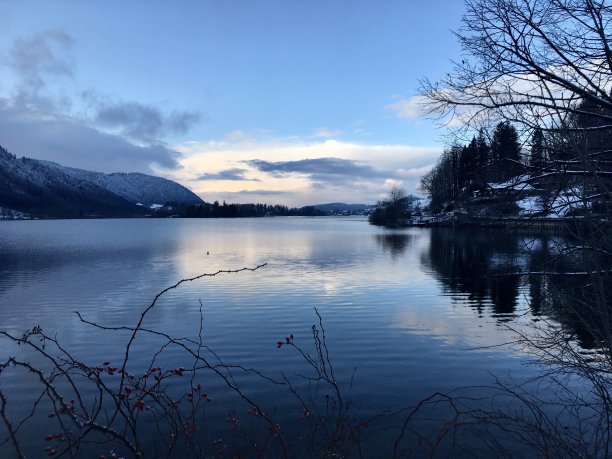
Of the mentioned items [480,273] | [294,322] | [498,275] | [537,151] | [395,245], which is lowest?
[294,322]

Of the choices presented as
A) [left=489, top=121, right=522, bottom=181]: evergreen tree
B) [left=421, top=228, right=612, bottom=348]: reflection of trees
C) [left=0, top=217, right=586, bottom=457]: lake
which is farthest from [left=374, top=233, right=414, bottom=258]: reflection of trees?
[left=489, top=121, right=522, bottom=181]: evergreen tree

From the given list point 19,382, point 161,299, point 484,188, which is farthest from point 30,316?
point 484,188

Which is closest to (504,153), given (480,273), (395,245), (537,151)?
(537,151)

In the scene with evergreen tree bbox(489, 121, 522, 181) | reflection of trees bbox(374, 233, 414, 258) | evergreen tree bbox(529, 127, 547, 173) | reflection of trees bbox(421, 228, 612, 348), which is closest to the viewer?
evergreen tree bbox(529, 127, 547, 173)

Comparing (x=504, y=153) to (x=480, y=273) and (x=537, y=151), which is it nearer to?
(x=537, y=151)

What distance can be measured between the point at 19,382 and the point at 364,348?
30.2 feet

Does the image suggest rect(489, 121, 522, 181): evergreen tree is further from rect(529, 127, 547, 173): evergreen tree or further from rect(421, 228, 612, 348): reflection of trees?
rect(421, 228, 612, 348): reflection of trees

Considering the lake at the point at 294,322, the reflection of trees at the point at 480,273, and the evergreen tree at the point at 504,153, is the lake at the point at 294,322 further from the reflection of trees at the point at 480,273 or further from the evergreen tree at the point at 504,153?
the evergreen tree at the point at 504,153

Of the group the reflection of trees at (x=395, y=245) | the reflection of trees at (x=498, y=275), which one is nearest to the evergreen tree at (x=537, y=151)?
the reflection of trees at (x=498, y=275)

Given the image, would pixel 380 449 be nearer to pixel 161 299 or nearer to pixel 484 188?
pixel 484 188

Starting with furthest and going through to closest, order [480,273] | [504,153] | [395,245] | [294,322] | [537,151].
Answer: [395,245]
[480,273]
[294,322]
[504,153]
[537,151]

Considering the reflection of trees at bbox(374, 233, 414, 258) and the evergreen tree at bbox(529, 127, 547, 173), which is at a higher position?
the evergreen tree at bbox(529, 127, 547, 173)

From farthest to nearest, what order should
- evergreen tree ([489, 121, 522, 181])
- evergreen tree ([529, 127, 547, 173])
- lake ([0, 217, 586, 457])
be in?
1. lake ([0, 217, 586, 457])
2. evergreen tree ([489, 121, 522, 181])
3. evergreen tree ([529, 127, 547, 173])

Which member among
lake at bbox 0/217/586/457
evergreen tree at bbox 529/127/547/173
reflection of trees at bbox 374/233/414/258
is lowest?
lake at bbox 0/217/586/457
